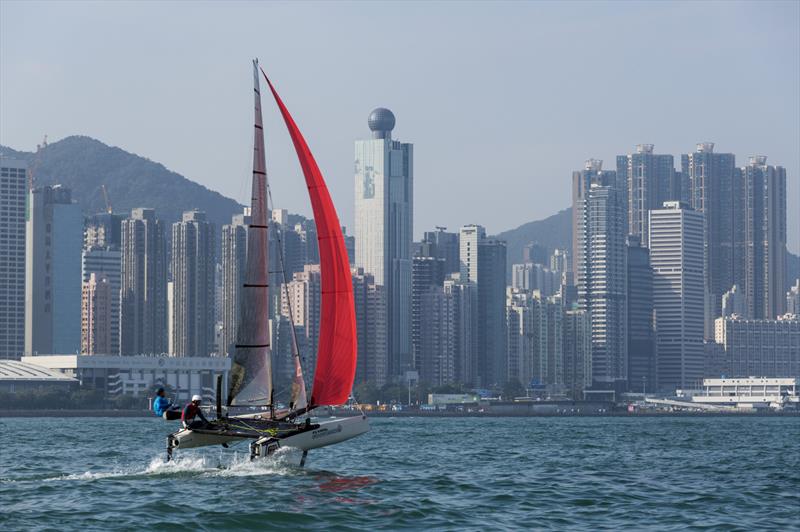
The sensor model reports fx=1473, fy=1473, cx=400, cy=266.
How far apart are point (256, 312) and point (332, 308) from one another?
A: 227cm

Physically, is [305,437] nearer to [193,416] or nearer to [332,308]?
[193,416]

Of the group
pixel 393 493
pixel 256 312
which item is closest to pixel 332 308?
pixel 256 312

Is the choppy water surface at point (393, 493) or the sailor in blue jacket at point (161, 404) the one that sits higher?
the sailor in blue jacket at point (161, 404)

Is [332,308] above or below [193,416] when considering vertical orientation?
above

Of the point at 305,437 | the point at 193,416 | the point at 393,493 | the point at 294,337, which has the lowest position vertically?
the point at 393,493

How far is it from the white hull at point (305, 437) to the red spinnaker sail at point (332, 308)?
82 cm

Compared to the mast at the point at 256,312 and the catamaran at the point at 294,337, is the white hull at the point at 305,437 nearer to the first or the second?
the catamaran at the point at 294,337

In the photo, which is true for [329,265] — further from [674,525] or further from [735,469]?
[735,469]

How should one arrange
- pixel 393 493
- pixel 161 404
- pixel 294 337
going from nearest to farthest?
pixel 393 493, pixel 161 404, pixel 294 337

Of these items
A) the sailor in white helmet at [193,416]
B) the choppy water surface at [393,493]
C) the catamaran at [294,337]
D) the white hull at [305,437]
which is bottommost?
the choppy water surface at [393,493]

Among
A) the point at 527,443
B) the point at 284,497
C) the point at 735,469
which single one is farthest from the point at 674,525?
the point at 527,443

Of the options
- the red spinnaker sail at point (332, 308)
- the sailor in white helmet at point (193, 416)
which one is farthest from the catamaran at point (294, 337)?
the sailor in white helmet at point (193, 416)

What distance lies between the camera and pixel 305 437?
42312 mm

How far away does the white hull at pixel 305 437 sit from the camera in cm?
4128
